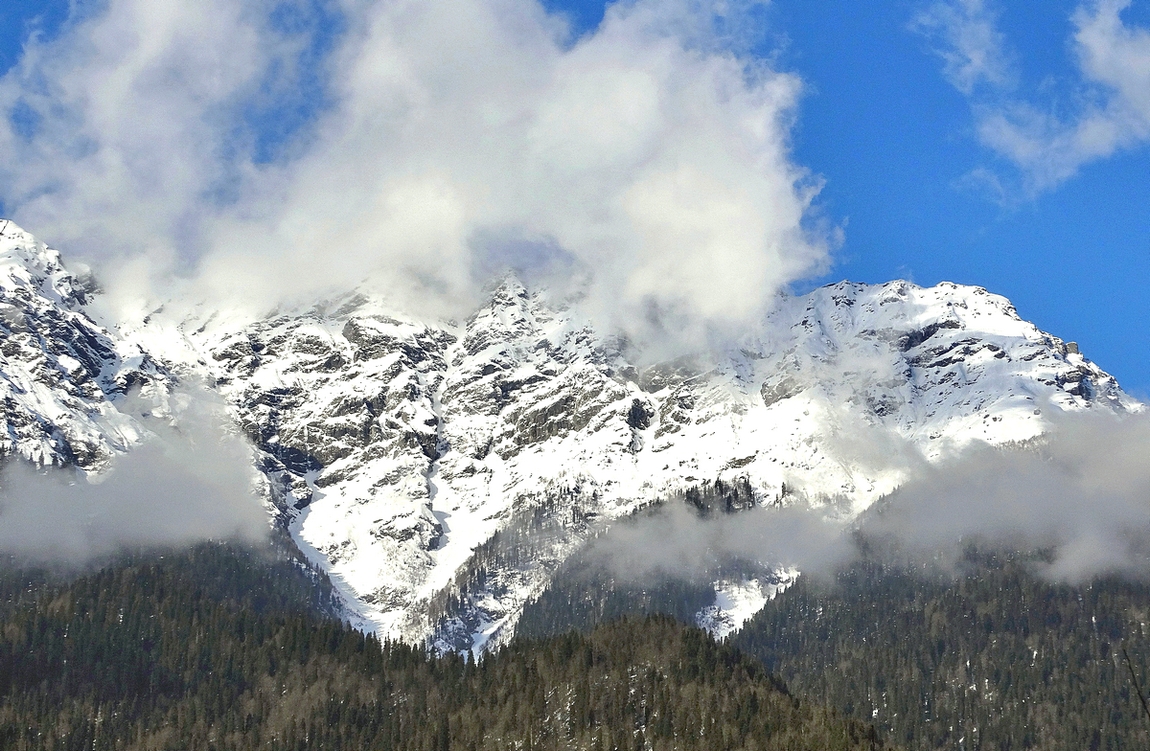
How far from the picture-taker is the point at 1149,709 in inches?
2581
